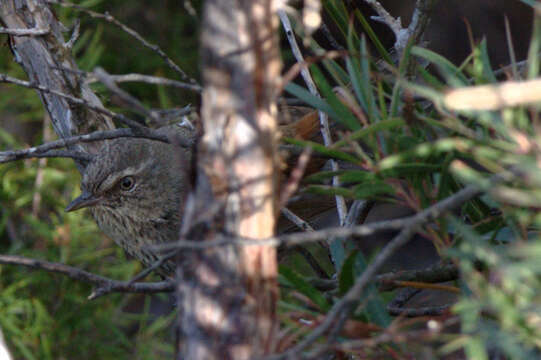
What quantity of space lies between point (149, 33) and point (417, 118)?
304 centimetres

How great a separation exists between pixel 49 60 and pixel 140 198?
2.72ft

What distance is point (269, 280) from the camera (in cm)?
111

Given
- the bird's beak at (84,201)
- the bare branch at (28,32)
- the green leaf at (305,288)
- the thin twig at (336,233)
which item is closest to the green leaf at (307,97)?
the green leaf at (305,288)

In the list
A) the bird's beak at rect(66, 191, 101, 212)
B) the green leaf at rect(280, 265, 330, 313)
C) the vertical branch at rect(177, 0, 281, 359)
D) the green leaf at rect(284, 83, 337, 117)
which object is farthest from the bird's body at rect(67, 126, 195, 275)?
the vertical branch at rect(177, 0, 281, 359)

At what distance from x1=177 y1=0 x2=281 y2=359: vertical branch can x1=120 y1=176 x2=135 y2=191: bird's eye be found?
1.88 meters

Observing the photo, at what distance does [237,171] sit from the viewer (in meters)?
1.08

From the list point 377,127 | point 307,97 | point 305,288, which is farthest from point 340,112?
point 305,288

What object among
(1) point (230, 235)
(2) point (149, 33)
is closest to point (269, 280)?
(1) point (230, 235)

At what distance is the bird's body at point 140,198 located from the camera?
9.34 feet

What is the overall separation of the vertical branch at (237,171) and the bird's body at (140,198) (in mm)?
1753

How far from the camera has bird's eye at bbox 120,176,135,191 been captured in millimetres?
2916

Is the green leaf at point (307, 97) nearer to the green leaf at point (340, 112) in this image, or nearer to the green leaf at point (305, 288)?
the green leaf at point (340, 112)

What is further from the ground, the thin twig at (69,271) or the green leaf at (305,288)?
the thin twig at (69,271)

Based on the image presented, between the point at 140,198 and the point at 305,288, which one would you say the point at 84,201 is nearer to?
the point at 140,198
